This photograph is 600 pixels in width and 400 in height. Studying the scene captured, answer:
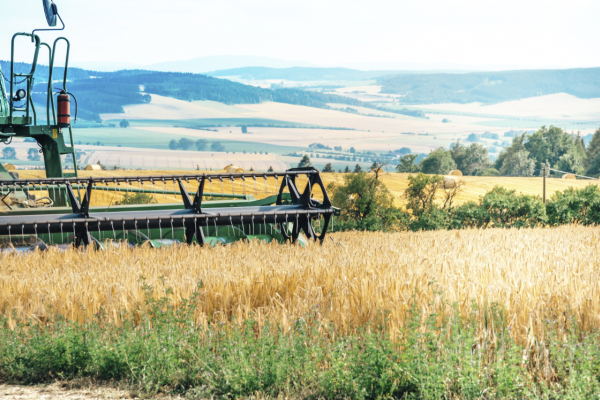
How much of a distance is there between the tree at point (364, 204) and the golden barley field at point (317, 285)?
13145 millimetres

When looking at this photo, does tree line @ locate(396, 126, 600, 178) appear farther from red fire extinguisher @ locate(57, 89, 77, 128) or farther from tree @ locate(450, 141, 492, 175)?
red fire extinguisher @ locate(57, 89, 77, 128)

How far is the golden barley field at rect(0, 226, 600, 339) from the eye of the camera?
13.5 feet

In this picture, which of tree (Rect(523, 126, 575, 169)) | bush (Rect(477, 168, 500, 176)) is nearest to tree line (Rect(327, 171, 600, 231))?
bush (Rect(477, 168, 500, 176))

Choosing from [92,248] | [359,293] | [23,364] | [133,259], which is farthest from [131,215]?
[359,293]

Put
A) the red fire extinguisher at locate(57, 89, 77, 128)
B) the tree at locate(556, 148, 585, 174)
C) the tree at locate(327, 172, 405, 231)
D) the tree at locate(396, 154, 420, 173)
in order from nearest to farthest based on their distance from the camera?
the red fire extinguisher at locate(57, 89, 77, 128) < the tree at locate(327, 172, 405, 231) < the tree at locate(396, 154, 420, 173) < the tree at locate(556, 148, 585, 174)

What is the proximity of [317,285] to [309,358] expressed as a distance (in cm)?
133

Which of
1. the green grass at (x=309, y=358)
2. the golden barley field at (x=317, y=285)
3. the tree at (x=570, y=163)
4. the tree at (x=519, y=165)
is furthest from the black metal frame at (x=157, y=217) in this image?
the tree at (x=570, y=163)

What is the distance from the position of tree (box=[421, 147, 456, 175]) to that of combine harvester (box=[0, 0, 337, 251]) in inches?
2813

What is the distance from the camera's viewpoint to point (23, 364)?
3926 millimetres

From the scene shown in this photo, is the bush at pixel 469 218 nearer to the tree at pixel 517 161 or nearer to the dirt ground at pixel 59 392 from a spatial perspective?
the dirt ground at pixel 59 392

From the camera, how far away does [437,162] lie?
79188 millimetres

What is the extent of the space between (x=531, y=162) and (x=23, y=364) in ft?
295

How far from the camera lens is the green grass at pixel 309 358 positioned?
131 inches

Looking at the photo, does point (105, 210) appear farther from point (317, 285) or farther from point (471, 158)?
point (471, 158)
